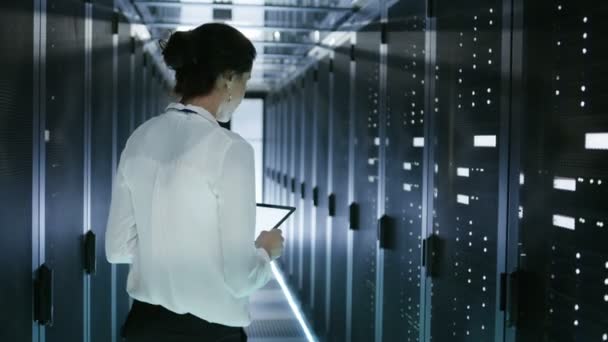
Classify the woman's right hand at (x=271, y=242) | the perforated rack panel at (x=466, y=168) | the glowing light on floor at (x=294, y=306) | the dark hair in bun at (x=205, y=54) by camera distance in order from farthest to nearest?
1. the glowing light on floor at (x=294, y=306)
2. the perforated rack panel at (x=466, y=168)
3. the woman's right hand at (x=271, y=242)
4. the dark hair in bun at (x=205, y=54)

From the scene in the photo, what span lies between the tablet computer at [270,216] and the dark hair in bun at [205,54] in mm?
459

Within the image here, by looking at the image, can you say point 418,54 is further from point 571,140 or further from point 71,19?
point 71,19

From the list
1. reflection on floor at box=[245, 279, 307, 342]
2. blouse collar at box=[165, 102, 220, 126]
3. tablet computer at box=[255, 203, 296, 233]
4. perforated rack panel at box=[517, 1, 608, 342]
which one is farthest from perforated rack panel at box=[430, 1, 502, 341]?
reflection on floor at box=[245, 279, 307, 342]

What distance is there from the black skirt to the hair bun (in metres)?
0.66

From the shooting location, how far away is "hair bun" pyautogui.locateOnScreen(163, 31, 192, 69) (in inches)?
63.9

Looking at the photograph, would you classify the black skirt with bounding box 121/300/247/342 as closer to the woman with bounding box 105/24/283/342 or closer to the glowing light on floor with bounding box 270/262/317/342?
the woman with bounding box 105/24/283/342

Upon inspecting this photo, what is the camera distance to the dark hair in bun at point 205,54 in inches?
63.8

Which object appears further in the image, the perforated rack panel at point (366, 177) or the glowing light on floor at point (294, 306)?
the glowing light on floor at point (294, 306)

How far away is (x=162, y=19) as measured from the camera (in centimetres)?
513

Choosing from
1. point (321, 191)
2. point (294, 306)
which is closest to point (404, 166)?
point (321, 191)

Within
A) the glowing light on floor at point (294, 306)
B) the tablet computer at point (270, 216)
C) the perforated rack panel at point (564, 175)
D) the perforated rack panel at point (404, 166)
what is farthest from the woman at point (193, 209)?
the glowing light on floor at point (294, 306)

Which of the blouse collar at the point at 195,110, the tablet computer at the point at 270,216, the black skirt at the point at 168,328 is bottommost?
the black skirt at the point at 168,328

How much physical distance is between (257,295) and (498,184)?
5907mm

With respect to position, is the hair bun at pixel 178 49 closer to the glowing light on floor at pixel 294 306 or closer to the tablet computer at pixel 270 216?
the tablet computer at pixel 270 216
